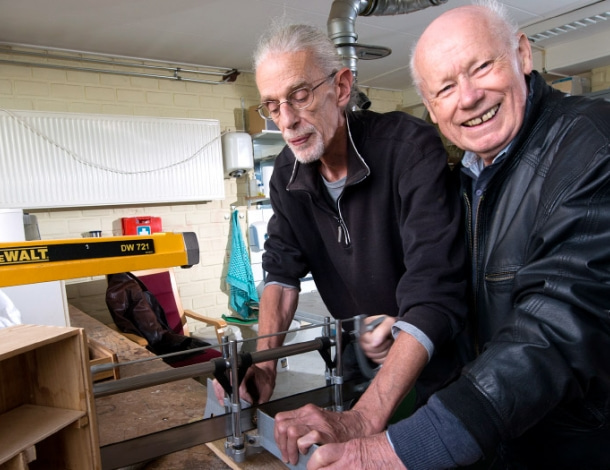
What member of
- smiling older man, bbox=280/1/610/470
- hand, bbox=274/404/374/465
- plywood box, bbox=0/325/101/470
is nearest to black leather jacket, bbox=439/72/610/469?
smiling older man, bbox=280/1/610/470

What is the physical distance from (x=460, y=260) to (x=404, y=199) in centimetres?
21

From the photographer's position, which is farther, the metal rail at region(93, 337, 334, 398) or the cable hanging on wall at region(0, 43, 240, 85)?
the cable hanging on wall at region(0, 43, 240, 85)

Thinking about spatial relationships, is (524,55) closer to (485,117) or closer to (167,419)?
(485,117)

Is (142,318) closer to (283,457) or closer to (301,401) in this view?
(301,401)

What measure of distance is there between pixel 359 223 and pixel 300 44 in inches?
19.3

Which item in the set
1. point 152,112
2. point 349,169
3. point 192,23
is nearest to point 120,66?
point 152,112

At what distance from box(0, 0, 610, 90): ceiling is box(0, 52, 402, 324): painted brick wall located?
22 centimetres

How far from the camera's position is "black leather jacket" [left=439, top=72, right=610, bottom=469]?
0.70 m

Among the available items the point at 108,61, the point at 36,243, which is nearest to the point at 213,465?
the point at 36,243

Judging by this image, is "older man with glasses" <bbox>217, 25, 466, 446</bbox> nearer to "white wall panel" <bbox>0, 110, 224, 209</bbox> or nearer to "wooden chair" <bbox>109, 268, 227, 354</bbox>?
"wooden chair" <bbox>109, 268, 227, 354</bbox>

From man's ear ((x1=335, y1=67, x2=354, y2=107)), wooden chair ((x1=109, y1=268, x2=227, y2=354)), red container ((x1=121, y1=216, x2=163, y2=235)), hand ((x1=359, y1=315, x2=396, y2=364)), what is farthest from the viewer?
red container ((x1=121, y1=216, x2=163, y2=235))

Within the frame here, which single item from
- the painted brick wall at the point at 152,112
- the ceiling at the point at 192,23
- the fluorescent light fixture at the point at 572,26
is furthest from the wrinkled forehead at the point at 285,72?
the fluorescent light fixture at the point at 572,26

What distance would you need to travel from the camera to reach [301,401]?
113 centimetres

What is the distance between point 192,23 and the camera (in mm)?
3084
